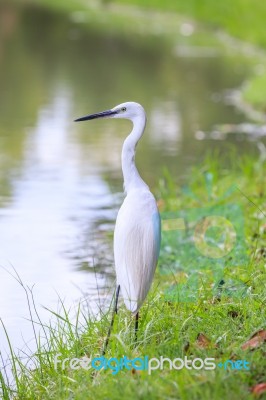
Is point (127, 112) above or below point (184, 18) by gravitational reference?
below

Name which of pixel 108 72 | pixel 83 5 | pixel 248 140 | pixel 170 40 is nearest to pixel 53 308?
pixel 248 140

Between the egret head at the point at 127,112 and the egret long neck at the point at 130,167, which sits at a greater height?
the egret head at the point at 127,112

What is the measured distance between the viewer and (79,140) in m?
13.2

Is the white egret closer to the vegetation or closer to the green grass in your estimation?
the green grass

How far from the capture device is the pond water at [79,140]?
7.67 metres

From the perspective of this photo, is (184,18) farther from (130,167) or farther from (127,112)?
(130,167)

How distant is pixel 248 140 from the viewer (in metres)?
12.9

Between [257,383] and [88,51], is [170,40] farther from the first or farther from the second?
[257,383]

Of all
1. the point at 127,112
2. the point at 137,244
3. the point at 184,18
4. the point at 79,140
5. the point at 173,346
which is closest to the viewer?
the point at 173,346

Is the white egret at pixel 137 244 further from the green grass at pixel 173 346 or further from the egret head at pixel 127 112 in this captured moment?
the egret head at pixel 127 112

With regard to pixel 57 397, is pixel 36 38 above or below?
above

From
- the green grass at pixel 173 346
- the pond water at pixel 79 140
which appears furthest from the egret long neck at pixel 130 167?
the pond water at pixel 79 140

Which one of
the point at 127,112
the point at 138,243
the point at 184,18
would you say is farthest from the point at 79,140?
the point at 184,18

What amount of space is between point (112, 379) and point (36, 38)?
70.4 ft
